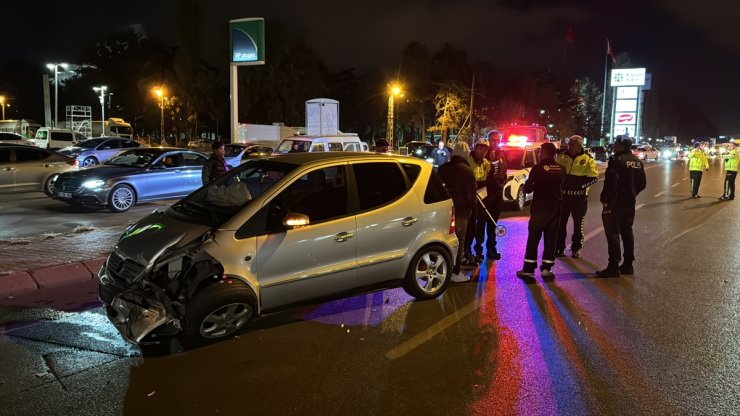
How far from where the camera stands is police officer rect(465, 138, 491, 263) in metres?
7.64

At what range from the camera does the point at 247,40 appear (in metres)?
16.7

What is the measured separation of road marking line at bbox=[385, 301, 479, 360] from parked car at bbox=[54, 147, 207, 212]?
29.0 ft

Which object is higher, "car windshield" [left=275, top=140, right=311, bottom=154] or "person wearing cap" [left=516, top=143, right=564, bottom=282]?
"car windshield" [left=275, top=140, right=311, bottom=154]

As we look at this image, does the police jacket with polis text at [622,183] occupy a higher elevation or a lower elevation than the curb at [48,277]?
higher

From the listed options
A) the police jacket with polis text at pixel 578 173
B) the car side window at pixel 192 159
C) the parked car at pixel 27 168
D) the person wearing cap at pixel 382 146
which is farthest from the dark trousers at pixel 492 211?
the parked car at pixel 27 168

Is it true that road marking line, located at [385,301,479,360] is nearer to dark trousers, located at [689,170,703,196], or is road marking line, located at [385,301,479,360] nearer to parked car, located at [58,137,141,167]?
dark trousers, located at [689,170,703,196]

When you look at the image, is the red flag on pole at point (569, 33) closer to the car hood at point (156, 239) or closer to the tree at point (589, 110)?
the tree at point (589, 110)

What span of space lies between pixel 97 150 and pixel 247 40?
9043mm

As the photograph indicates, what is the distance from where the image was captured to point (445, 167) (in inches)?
268

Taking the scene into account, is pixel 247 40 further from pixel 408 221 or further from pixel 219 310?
pixel 219 310

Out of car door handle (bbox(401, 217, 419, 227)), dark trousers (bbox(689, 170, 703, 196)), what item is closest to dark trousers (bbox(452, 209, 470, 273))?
car door handle (bbox(401, 217, 419, 227))

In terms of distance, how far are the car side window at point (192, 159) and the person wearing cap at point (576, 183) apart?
8.63 m

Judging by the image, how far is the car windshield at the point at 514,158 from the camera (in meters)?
13.8

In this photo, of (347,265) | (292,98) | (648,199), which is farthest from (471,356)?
(292,98)
